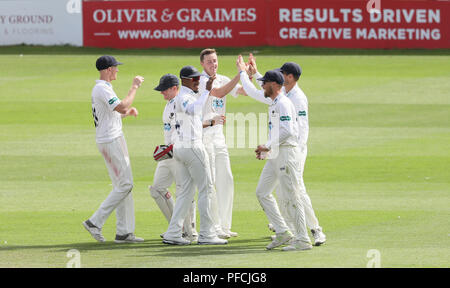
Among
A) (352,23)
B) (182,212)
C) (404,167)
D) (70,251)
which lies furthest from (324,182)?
(352,23)

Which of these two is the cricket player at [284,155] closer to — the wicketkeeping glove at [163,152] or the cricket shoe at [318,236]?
the cricket shoe at [318,236]

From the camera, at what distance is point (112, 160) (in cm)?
1130

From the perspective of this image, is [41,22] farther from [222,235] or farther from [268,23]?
[222,235]

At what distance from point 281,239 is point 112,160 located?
2342mm

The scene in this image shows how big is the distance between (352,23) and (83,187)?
19.0m

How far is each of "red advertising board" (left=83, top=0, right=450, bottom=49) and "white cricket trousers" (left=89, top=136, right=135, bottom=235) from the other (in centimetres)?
2180

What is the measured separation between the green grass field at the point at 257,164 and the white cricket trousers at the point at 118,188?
309 millimetres

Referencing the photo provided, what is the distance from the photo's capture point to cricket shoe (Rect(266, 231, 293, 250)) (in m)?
10.6

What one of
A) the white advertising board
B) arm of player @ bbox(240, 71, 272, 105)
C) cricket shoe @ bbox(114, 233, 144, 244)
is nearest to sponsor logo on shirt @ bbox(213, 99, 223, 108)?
arm of player @ bbox(240, 71, 272, 105)

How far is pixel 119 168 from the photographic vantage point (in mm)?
11320

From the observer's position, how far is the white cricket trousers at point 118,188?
36.9ft
